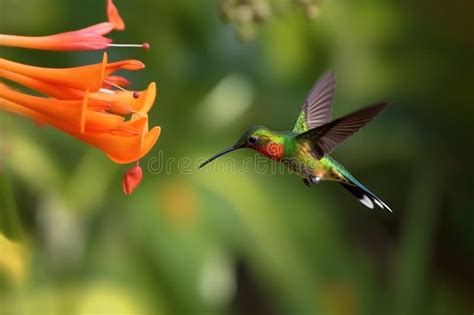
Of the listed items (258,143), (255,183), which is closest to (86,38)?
(258,143)

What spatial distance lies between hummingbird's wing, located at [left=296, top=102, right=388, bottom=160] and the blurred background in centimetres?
57

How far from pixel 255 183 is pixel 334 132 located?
77 centimetres

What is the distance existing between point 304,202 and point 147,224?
0.26m

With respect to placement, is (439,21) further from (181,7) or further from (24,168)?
(24,168)

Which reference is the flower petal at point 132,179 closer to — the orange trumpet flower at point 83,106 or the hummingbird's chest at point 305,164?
the orange trumpet flower at point 83,106

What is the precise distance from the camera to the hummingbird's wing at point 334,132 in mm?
436

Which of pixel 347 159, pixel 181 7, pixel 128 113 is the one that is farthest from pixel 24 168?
pixel 128 113

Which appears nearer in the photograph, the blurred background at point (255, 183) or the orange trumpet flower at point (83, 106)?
the orange trumpet flower at point (83, 106)

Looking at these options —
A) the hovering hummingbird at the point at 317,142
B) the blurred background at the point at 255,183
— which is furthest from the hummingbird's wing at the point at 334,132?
the blurred background at the point at 255,183

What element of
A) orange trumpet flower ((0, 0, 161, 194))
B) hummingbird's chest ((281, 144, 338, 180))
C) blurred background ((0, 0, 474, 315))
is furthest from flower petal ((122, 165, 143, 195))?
blurred background ((0, 0, 474, 315))

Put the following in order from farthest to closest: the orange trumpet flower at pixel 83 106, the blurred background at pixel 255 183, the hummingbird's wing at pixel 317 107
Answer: the blurred background at pixel 255 183 < the hummingbird's wing at pixel 317 107 < the orange trumpet flower at pixel 83 106

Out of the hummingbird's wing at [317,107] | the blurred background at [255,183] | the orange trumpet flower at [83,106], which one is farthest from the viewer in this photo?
the blurred background at [255,183]

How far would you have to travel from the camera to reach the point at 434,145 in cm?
136

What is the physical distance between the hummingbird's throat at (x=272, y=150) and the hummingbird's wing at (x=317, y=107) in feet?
0.23
